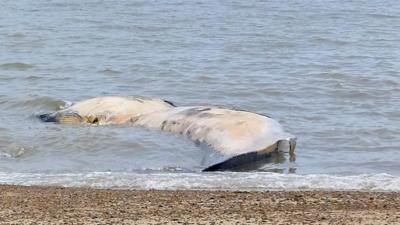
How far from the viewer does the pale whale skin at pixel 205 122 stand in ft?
30.8

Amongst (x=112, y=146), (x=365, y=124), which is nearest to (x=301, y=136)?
(x=365, y=124)

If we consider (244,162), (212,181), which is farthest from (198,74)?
(212,181)

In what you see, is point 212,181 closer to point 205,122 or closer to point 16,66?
point 205,122

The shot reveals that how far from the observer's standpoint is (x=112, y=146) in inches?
422

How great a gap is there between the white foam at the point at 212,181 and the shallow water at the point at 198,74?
0.51 feet

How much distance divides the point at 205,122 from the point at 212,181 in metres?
1.93

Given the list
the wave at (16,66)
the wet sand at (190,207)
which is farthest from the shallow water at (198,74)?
the wet sand at (190,207)

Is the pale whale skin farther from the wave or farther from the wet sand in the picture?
the wave

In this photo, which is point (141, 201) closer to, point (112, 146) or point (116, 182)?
point (116, 182)

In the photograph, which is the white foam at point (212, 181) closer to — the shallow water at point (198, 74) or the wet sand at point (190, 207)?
the shallow water at point (198, 74)

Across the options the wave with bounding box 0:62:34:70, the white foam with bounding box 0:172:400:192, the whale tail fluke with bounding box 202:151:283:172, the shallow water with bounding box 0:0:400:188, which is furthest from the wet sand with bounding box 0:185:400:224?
the wave with bounding box 0:62:34:70

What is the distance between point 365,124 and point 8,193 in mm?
5323

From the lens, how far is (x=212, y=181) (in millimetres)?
8711

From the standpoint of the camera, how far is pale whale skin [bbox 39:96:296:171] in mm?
9375
